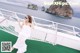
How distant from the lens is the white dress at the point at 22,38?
4.36 meters

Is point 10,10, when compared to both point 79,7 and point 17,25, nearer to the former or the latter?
point 17,25

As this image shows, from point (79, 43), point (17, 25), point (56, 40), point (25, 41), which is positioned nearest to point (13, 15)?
point (17, 25)

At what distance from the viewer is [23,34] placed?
171 inches

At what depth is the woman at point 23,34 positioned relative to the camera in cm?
434

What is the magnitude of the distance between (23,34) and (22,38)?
7 centimetres

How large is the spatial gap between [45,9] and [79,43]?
3.51 ft

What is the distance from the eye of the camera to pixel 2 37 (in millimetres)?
4562

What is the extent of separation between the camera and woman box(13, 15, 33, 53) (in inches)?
171

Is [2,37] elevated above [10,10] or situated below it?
below

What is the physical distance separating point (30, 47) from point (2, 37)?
0.50 m

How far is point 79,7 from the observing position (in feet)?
17.0

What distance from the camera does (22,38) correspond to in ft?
14.4

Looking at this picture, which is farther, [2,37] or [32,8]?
[32,8]

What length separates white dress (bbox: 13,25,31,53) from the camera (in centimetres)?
436
